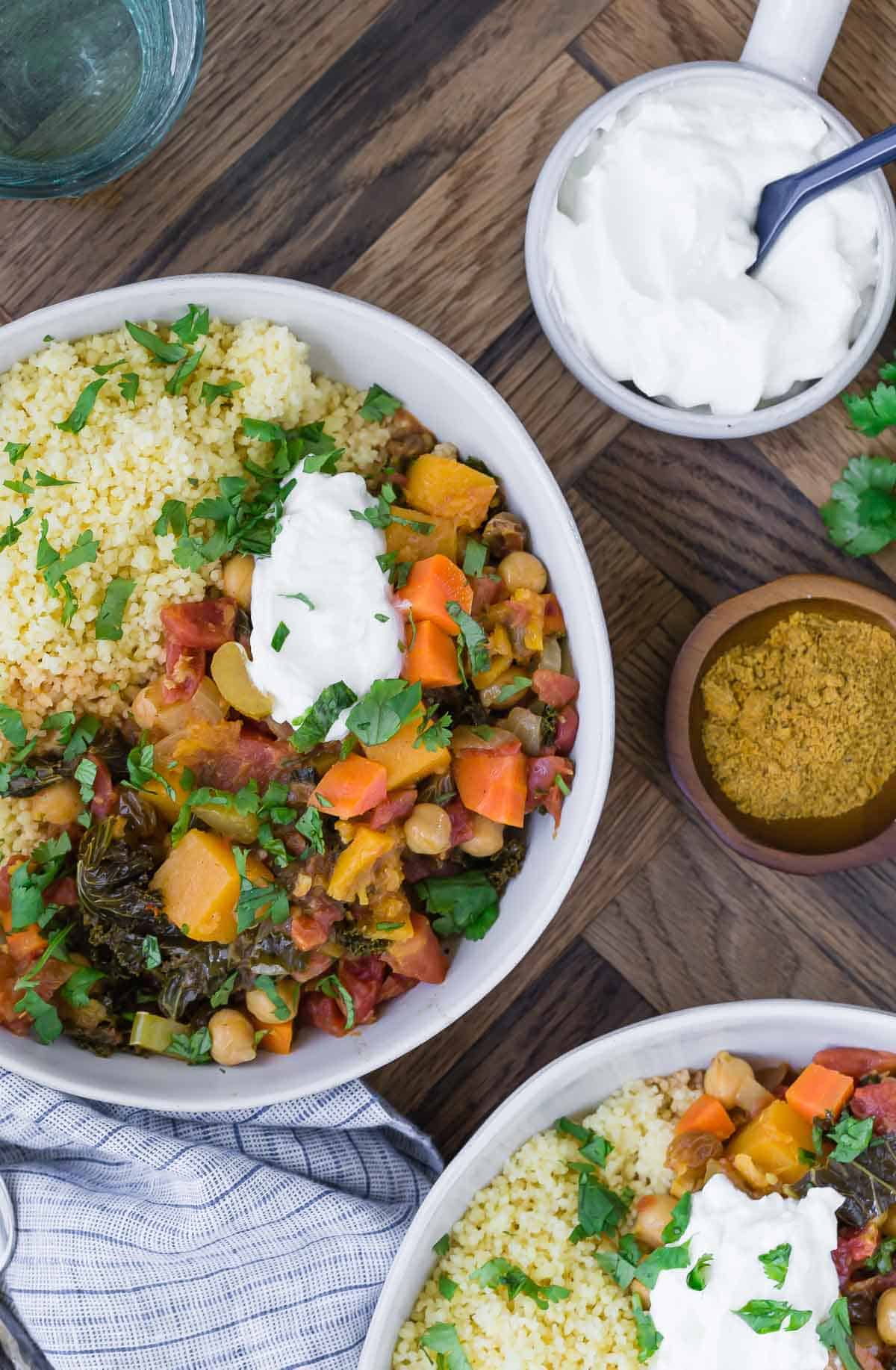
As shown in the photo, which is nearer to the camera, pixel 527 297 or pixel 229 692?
pixel 229 692

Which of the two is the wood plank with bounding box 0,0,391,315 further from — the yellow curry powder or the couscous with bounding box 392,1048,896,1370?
the couscous with bounding box 392,1048,896,1370

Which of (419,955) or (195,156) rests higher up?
(195,156)

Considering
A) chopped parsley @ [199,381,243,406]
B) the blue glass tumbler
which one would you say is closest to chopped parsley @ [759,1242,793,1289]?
chopped parsley @ [199,381,243,406]

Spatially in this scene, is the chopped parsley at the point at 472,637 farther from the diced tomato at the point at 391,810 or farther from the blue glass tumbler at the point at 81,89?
the blue glass tumbler at the point at 81,89

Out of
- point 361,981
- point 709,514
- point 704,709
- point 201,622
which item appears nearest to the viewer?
point 201,622

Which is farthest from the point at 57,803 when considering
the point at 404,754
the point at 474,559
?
the point at 474,559

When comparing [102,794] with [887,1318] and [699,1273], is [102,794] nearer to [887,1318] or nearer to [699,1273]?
[699,1273]
